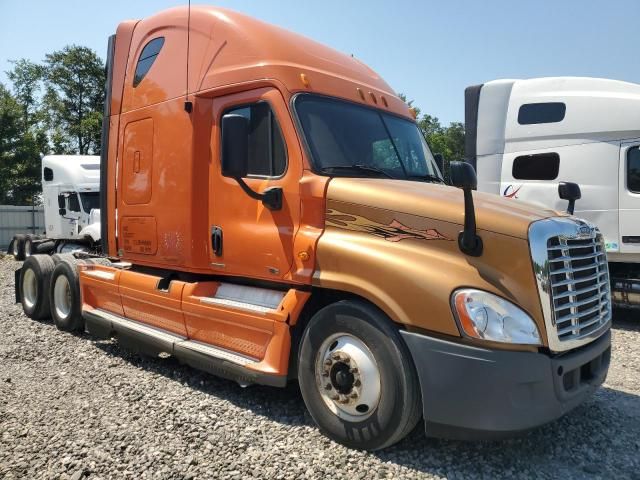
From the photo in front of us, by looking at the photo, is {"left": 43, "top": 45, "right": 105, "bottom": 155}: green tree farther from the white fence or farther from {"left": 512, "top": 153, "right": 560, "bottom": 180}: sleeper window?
{"left": 512, "top": 153, "right": 560, "bottom": 180}: sleeper window

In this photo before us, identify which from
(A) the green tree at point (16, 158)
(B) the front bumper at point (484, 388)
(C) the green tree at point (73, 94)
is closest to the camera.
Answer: (B) the front bumper at point (484, 388)

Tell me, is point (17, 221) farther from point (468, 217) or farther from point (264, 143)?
point (468, 217)

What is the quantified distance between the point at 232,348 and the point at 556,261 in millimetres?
2670

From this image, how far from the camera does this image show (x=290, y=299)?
4141mm

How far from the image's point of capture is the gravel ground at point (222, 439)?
3.50m

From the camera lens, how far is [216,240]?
4.88 m

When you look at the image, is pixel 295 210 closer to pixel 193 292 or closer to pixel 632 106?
pixel 193 292

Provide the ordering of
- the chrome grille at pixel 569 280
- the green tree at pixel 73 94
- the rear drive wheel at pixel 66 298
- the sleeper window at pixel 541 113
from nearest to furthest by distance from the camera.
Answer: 1. the chrome grille at pixel 569 280
2. the rear drive wheel at pixel 66 298
3. the sleeper window at pixel 541 113
4. the green tree at pixel 73 94

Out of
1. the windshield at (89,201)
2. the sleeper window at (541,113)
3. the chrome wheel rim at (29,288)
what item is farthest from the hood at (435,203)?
the windshield at (89,201)

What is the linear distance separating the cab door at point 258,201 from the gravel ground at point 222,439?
1.17 meters

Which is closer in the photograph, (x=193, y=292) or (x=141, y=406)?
(x=141, y=406)

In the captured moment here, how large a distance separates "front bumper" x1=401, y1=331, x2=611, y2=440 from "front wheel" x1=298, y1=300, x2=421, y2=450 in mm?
152

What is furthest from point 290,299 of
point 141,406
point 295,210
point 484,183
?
point 484,183

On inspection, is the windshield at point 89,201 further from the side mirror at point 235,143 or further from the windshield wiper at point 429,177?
the windshield wiper at point 429,177
